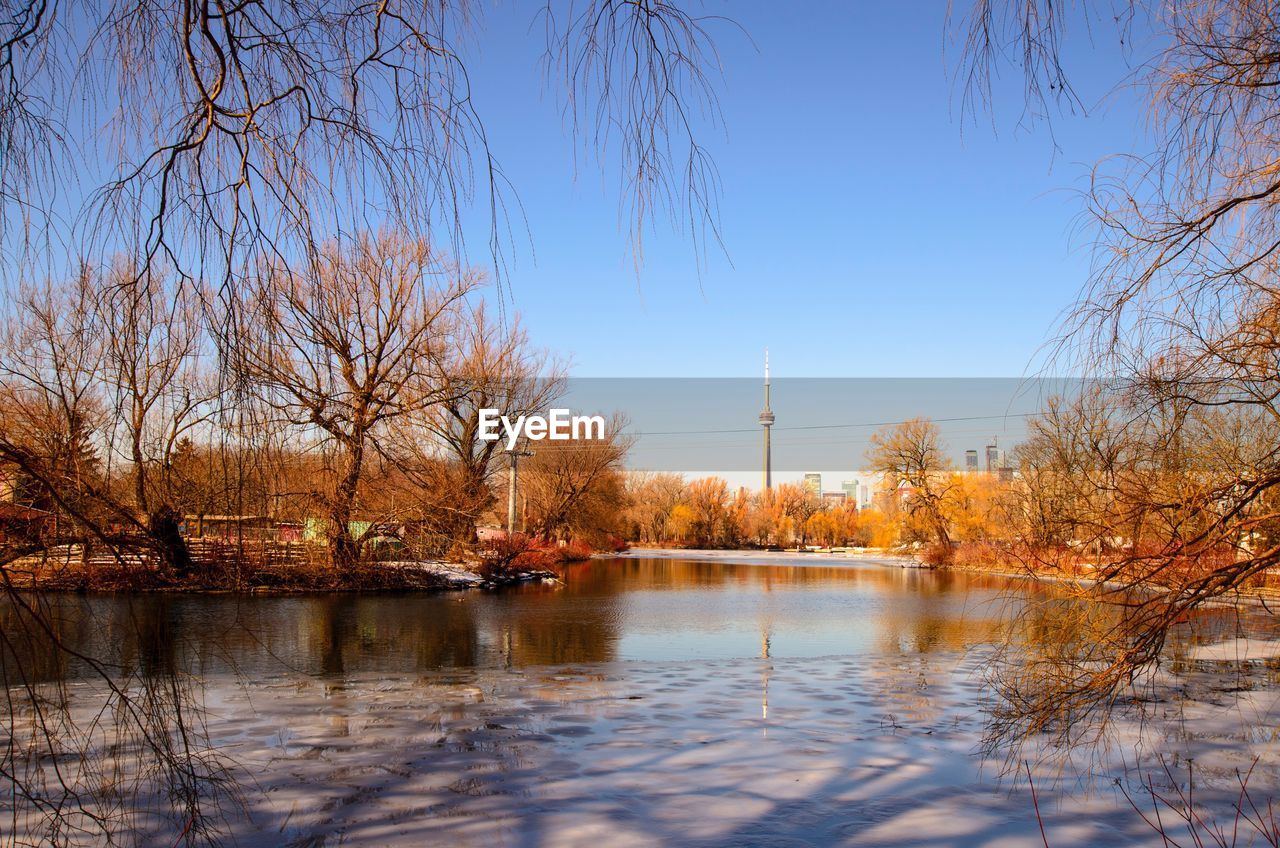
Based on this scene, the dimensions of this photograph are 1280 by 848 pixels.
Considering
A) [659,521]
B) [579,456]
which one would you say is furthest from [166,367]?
[659,521]

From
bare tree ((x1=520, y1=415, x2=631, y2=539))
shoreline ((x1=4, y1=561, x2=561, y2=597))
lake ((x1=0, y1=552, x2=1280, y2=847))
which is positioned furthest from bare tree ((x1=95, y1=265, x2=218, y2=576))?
bare tree ((x1=520, y1=415, x2=631, y2=539))

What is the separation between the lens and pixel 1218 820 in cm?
449

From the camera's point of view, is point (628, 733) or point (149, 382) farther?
point (628, 733)

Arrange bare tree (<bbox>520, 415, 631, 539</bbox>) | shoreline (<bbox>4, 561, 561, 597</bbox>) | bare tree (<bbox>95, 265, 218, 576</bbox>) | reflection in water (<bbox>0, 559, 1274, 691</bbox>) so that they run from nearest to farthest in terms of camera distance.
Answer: bare tree (<bbox>95, 265, 218, 576</bbox>)
reflection in water (<bbox>0, 559, 1274, 691</bbox>)
shoreline (<bbox>4, 561, 561, 597</bbox>)
bare tree (<bbox>520, 415, 631, 539</bbox>)

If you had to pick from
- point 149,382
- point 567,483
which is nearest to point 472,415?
point 567,483

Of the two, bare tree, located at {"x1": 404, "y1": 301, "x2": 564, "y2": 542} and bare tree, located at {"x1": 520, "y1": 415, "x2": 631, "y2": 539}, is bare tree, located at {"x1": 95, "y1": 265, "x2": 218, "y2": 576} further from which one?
bare tree, located at {"x1": 520, "y1": 415, "x2": 631, "y2": 539}

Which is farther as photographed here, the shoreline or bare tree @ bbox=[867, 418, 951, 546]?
bare tree @ bbox=[867, 418, 951, 546]

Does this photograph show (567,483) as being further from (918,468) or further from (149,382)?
(149,382)

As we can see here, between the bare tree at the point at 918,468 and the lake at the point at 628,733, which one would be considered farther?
the bare tree at the point at 918,468

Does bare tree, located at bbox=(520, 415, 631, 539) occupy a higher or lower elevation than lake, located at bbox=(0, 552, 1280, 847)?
higher

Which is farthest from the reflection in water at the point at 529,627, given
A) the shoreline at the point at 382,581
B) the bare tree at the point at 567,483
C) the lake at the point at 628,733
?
the bare tree at the point at 567,483

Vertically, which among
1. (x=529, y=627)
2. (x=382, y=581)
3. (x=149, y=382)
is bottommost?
(x=529, y=627)

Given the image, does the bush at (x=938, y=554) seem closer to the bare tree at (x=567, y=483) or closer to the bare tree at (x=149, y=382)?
the bare tree at (x=567, y=483)

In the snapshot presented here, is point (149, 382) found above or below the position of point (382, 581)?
above
